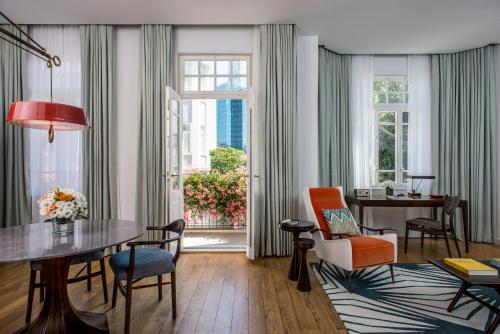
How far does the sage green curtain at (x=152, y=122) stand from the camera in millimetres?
3734

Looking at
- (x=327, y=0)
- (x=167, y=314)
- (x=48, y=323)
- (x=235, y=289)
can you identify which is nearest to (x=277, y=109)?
(x=327, y=0)

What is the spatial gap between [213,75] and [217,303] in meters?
2.95

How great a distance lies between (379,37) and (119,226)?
420 centimetres

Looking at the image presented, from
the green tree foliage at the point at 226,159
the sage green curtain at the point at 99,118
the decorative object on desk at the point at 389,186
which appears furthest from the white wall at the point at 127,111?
the decorative object on desk at the point at 389,186

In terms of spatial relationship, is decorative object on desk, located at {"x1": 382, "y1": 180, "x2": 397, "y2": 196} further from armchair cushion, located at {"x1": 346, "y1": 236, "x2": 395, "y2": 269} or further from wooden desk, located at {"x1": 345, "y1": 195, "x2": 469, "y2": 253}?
armchair cushion, located at {"x1": 346, "y1": 236, "x2": 395, "y2": 269}

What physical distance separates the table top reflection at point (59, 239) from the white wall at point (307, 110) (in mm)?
2485

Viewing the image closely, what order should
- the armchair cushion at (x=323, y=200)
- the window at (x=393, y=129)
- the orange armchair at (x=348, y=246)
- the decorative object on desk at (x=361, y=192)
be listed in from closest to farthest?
1. the orange armchair at (x=348, y=246)
2. the armchair cushion at (x=323, y=200)
3. the decorative object on desk at (x=361, y=192)
4. the window at (x=393, y=129)

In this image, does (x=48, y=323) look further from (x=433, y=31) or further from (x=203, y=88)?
(x=433, y=31)

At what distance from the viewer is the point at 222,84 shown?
3973 mm

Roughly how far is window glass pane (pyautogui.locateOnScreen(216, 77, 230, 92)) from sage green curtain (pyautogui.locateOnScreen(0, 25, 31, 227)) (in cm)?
258

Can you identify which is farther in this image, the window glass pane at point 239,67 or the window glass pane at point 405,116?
the window glass pane at point 405,116

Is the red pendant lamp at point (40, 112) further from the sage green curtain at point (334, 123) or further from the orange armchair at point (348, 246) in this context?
the sage green curtain at point (334, 123)

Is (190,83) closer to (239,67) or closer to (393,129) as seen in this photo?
(239,67)

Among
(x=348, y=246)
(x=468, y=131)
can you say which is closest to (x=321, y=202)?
(x=348, y=246)
